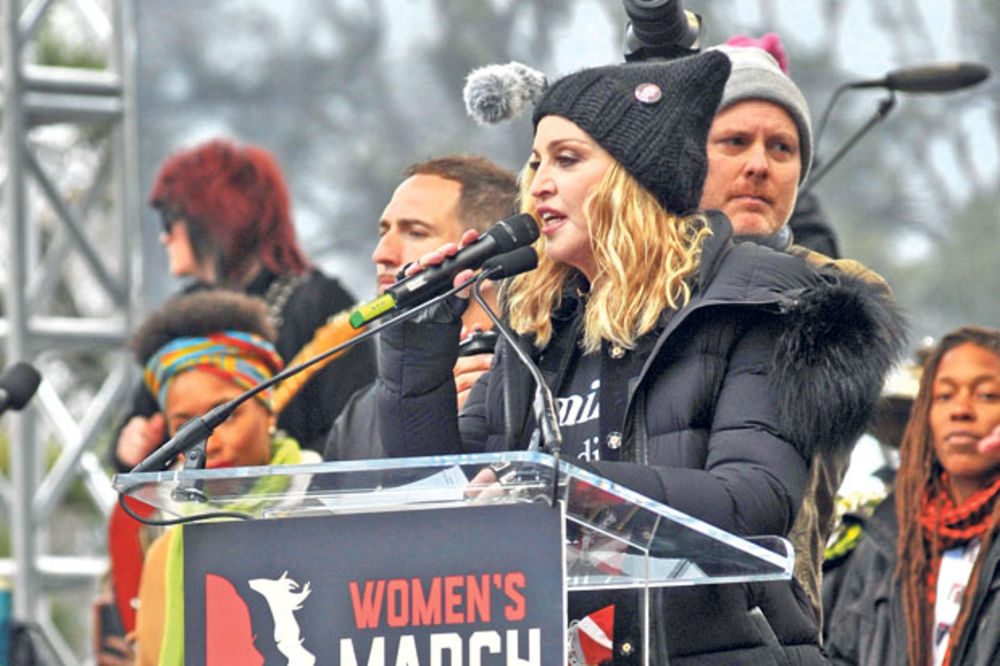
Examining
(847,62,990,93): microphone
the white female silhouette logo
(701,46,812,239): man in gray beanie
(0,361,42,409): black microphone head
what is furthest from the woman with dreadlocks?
the white female silhouette logo

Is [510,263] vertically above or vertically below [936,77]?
below

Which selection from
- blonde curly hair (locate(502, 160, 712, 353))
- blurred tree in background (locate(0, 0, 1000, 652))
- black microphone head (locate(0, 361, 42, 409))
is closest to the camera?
blonde curly hair (locate(502, 160, 712, 353))

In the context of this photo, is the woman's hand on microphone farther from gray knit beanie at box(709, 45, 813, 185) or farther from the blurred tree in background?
the blurred tree in background

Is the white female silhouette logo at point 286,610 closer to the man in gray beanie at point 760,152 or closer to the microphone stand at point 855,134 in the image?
the man in gray beanie at point 760,152

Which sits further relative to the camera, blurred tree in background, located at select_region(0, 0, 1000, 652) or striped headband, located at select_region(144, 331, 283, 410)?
blurred tree in background, located at select_region(0, 0, 1000, 652)

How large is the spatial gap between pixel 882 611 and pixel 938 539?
23 centimetres

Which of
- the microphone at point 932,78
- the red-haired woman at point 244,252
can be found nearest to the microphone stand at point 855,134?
the microphone at point 932,78

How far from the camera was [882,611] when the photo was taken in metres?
4.59

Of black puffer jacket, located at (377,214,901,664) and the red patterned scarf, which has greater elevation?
black puffer jacket, located at (377,214,901,664)

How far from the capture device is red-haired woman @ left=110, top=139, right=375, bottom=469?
5258 mm

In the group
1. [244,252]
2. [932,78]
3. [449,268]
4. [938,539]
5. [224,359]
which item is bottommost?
[938,539]

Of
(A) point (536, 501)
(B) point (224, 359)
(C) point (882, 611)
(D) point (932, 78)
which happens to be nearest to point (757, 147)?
(C) point (882, 611)

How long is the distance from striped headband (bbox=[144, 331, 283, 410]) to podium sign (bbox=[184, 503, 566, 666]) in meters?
2.29

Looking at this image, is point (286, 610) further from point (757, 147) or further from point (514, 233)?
point (757, 147)
